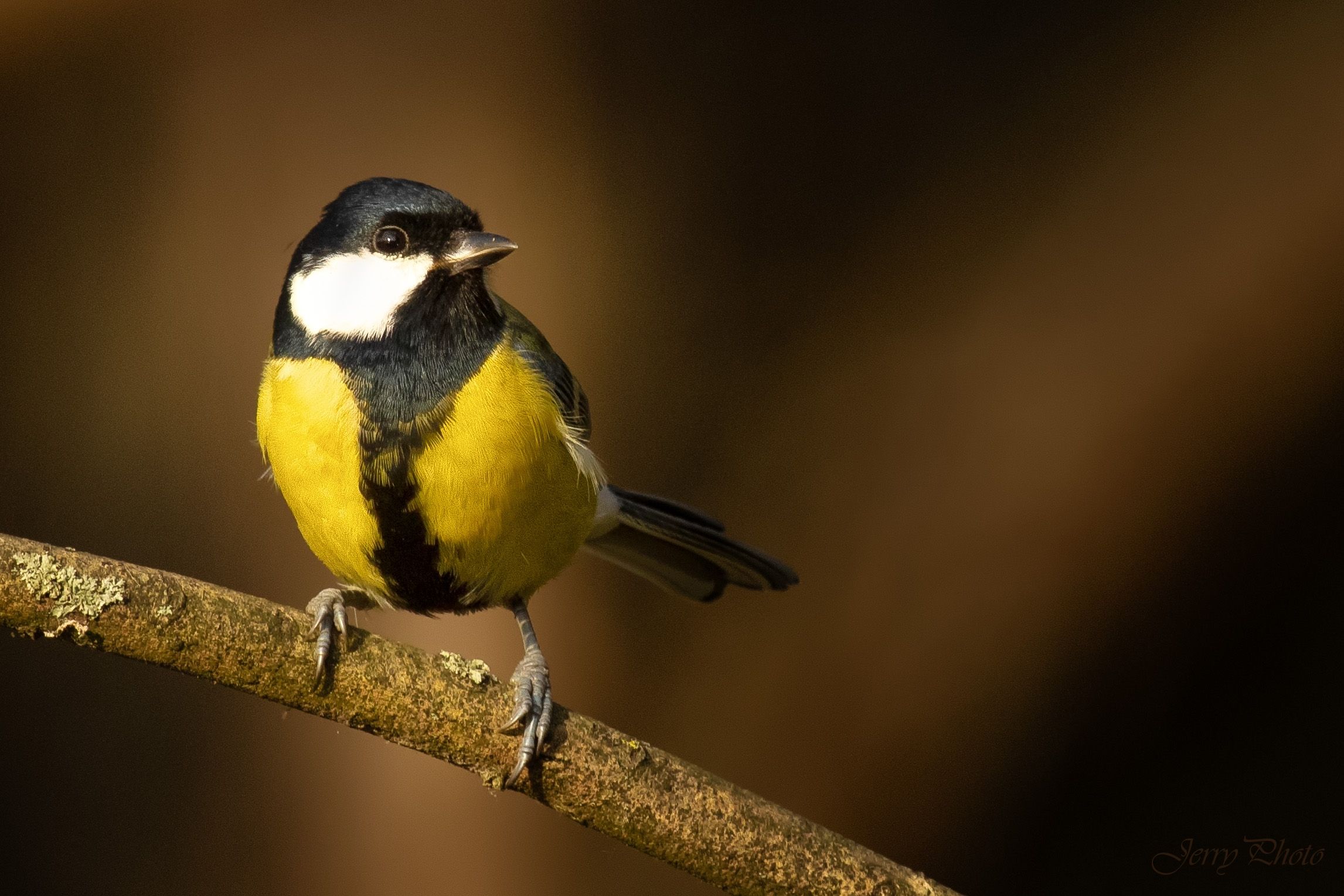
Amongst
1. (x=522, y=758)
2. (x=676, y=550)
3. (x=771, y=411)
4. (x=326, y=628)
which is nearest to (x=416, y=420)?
(x=326, y=628)

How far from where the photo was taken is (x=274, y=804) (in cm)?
248

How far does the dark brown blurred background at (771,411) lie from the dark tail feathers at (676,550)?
58 centimetres

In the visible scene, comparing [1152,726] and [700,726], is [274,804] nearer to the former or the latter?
[700,726]

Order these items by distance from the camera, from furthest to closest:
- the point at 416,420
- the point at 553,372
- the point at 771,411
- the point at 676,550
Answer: the point at 771,411 → the point at 676,550 → the point at 553,372 → the point at 416,420

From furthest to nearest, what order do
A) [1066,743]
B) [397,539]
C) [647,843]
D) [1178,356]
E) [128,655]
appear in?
[1066,743] < [1178,356] < [397,539] < [647,843] < [128,655]

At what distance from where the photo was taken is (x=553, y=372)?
63.4 inches

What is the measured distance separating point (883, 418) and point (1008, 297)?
0.36 m

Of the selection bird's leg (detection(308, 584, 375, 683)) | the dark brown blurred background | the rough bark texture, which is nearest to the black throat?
bird's leg (detection(308, 584, 375, 683))

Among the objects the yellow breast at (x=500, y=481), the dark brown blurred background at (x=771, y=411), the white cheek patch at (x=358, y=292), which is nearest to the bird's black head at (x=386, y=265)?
the white cheek patch at (x=358, y=292)

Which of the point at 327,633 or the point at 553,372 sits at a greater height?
the point at 553,372

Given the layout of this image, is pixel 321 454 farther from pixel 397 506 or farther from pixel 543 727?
pixel 543 727

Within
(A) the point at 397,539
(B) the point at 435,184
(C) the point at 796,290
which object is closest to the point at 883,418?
(C) the point at 796,290

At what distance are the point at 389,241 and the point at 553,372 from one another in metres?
0.29

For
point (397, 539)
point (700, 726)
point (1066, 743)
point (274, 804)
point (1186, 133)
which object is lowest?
point (274, 804)
